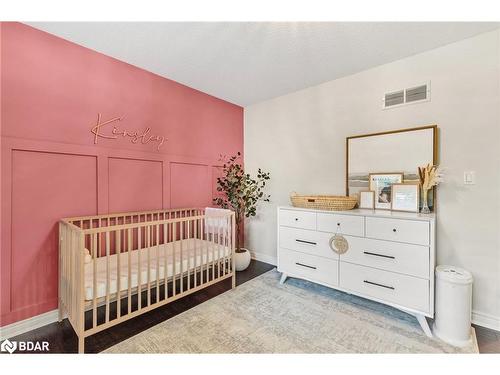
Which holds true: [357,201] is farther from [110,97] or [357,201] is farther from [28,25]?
[28,25]

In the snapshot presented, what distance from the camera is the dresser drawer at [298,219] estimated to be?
2.33 m

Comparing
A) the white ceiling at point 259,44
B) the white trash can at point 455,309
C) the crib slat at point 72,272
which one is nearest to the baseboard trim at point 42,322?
the white trash can at point 455,309

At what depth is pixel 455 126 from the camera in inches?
77.1

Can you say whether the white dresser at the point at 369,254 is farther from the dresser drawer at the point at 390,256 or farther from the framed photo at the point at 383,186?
the framed photo at the point at 383,186

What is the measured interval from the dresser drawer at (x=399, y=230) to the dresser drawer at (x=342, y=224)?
0.07 m

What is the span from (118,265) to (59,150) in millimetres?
1126

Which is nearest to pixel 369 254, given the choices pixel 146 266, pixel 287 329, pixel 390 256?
pixel 390 256

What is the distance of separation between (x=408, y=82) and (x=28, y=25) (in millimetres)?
3341

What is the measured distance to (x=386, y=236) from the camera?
6.19 ft

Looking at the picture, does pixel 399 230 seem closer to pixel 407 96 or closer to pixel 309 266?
pixel 309 266

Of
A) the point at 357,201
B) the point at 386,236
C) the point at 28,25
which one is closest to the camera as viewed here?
the point at 28,25

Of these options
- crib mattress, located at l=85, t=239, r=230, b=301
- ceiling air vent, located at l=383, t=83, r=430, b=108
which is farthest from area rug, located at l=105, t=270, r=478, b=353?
ceiling air vent, located at l=383, t=83, r=430, b=108

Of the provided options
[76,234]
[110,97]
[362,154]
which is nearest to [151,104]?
[110,97]

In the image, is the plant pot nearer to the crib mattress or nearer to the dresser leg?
the crib mattress
